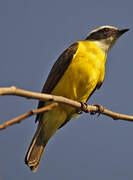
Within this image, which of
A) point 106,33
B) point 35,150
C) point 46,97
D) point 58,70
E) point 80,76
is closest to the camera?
point 46,97

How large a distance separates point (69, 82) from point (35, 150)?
1462 mm

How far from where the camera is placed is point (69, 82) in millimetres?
5461

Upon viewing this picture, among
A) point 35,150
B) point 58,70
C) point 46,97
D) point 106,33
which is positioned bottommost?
point 35,150

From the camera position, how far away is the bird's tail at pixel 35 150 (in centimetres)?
585

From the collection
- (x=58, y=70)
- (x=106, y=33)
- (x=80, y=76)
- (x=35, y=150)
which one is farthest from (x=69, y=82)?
(x=106, y=33)

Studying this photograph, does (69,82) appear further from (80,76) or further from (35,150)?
(35,150)

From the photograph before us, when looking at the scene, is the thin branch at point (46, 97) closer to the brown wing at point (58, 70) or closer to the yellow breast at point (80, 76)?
A: the yellow breast at point (80, 76)

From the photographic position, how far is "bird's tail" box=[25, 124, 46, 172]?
5.85 metres

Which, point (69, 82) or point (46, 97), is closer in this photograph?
point (46, 97)

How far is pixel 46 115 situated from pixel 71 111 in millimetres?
440

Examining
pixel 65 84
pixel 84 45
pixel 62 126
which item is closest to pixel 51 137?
pixel 62 126

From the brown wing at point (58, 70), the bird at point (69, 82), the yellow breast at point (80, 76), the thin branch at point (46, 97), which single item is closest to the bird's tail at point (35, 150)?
the bird at point (69, 82)

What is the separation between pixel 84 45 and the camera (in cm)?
601

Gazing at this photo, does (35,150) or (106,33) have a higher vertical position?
(106,33)
